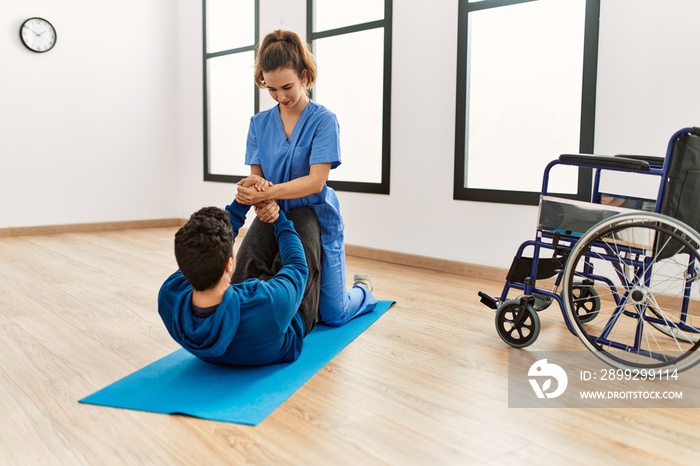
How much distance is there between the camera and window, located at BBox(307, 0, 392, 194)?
4.08 m

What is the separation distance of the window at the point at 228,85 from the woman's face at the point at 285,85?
2.90 meters

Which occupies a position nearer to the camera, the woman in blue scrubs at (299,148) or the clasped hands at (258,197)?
the clasped hands at (258,197)

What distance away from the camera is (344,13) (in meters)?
4.34

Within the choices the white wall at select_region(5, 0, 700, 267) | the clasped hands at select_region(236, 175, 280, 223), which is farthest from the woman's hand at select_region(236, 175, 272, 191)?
the white wall at select_region(5, 0, 700, 267)

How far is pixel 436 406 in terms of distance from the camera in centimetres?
172

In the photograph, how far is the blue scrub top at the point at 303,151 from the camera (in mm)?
2305

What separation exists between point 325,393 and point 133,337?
0.91m

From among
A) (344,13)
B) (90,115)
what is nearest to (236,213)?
(344,13)

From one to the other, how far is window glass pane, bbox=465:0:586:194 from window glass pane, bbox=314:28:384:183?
2.39 ft

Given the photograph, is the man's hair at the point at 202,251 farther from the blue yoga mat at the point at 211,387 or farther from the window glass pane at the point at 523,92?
the window glass pane at the point at 523,92

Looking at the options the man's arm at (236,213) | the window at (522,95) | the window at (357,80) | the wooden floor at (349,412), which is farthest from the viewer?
the window at (357,80)

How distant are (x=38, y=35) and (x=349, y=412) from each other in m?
4.60

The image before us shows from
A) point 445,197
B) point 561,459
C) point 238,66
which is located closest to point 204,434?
point 561,459

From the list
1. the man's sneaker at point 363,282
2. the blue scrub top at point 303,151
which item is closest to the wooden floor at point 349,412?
the man's sneaker at point 363,282
